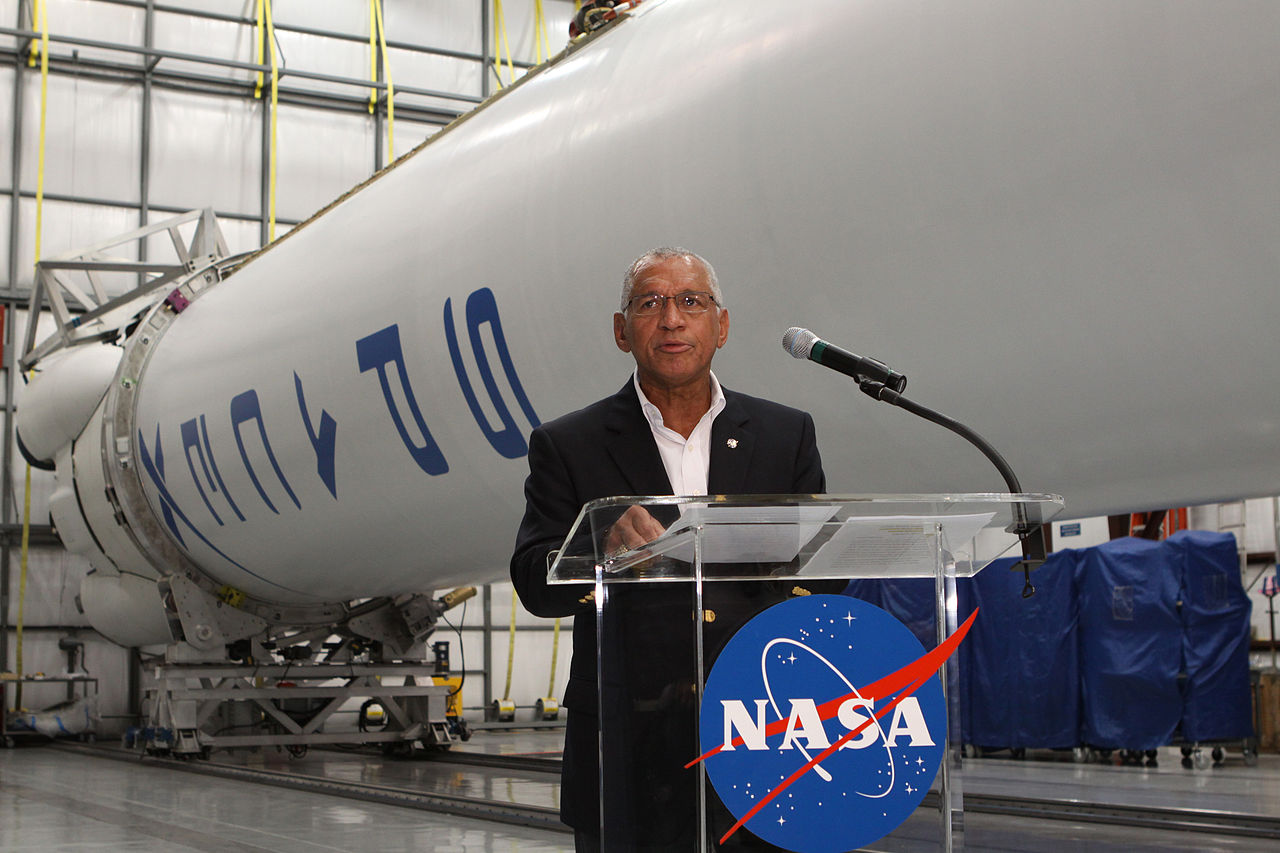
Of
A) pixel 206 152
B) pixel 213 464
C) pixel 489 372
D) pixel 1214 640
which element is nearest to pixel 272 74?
pixel 206 152

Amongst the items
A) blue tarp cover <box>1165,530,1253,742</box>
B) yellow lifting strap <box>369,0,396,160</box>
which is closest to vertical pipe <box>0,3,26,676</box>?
yellow lifting strap <box>369,0,396,160</box>

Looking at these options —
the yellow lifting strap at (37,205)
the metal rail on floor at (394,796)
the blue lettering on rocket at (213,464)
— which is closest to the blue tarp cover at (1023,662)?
the metal rail on floor at (394,796)

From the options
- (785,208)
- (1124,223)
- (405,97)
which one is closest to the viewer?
(1124,223)

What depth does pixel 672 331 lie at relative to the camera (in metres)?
1.96

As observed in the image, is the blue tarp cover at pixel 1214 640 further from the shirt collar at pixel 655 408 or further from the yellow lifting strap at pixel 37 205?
the yellow lifting strap at pixel 37 205

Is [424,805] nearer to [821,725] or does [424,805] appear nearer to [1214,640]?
[821,725]

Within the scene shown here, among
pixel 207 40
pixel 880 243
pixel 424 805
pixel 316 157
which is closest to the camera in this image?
pixel 880 243

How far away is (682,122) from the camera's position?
3812mm

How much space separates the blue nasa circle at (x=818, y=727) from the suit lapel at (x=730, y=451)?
1.28 feet

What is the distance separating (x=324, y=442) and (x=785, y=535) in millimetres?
4455

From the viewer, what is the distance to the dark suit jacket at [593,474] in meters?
1.91

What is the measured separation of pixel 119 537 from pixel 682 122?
5930 mm

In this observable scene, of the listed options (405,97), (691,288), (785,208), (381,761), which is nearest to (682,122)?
(785,208)

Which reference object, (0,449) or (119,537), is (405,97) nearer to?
(0,449)
